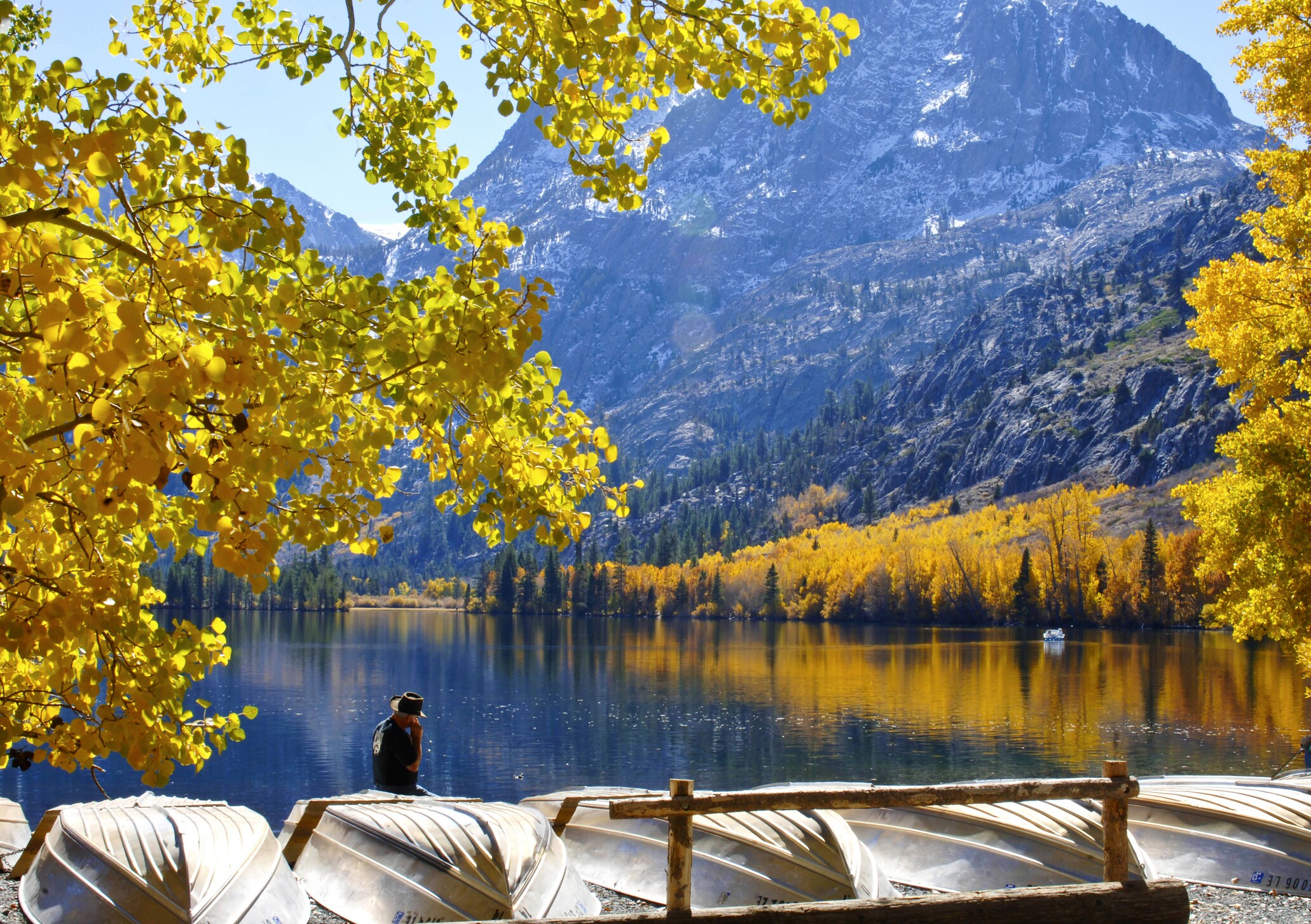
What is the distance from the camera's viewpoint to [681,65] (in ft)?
16.9

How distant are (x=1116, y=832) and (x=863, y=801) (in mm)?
2782

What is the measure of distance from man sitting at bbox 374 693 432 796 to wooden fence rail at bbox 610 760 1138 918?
20.4 feet

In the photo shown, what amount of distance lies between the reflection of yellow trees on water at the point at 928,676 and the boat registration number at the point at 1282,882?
2234cm

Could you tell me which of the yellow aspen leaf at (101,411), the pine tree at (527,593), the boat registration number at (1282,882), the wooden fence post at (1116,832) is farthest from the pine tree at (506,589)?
the yellow aspen leaf at (101,411)

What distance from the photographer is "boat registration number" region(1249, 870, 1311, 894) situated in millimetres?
13930

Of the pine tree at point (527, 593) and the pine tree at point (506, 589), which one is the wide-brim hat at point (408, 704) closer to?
the pine tree at point (527, 593)

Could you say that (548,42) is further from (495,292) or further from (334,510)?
(334,510)

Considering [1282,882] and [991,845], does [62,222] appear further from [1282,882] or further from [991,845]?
[1282,882]

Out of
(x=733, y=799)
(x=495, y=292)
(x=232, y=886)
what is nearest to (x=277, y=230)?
(x=495, y=292)

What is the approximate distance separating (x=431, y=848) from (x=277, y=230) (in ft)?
35.8

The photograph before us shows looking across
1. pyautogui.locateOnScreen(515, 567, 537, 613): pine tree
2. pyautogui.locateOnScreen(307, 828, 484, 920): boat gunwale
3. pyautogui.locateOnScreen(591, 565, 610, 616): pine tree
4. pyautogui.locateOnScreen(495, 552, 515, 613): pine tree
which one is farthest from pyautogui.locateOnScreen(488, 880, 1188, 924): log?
pyautogui.locateOnScreen(495, 552, 515, 613): pine tree

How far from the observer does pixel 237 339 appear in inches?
146

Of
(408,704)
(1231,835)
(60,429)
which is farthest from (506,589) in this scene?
(60,429)

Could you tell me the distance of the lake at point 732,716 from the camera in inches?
1374
